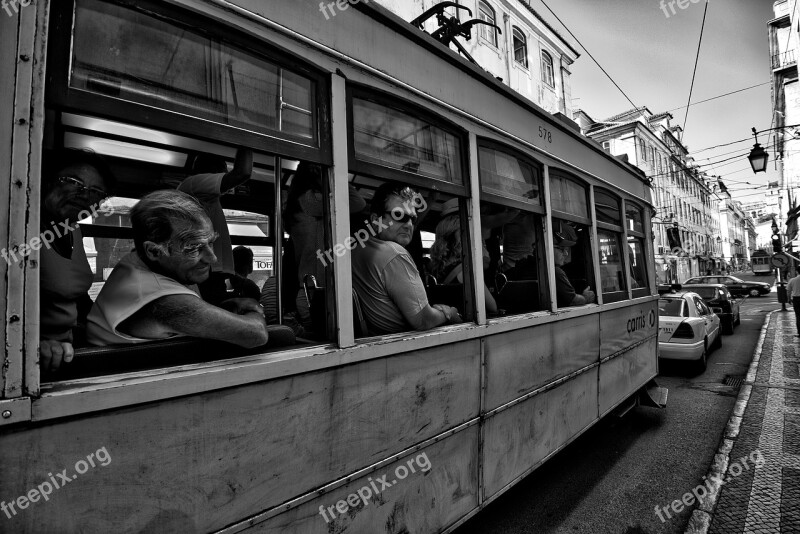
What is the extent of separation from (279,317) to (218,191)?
2.21 ft

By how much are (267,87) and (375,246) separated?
91cm

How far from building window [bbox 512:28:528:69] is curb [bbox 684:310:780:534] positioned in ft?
53.0

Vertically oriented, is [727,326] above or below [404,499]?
below

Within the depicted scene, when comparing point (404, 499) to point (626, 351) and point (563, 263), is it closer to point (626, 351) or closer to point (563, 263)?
point (563, 263)

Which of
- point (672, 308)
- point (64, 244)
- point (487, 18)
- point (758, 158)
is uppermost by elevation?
point (487, 18)

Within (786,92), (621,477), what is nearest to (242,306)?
(621,477)

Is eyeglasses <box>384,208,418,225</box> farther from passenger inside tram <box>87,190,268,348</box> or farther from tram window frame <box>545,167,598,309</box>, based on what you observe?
tram window frame <box>545,167,598,309</box>

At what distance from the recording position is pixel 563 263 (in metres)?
3.56

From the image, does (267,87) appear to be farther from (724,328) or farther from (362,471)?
(724,328)

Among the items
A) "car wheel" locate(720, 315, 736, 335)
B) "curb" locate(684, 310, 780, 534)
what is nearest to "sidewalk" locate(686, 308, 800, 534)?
"curb" locate(684, 310, 780, 534)

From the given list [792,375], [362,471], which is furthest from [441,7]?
[792,375]

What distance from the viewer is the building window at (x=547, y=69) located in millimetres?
20438

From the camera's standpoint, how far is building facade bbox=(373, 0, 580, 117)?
16609mm

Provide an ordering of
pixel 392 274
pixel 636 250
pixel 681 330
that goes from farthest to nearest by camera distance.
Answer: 1. pixel 681 330
2. pixel 636 250
3. pixel 392 274
